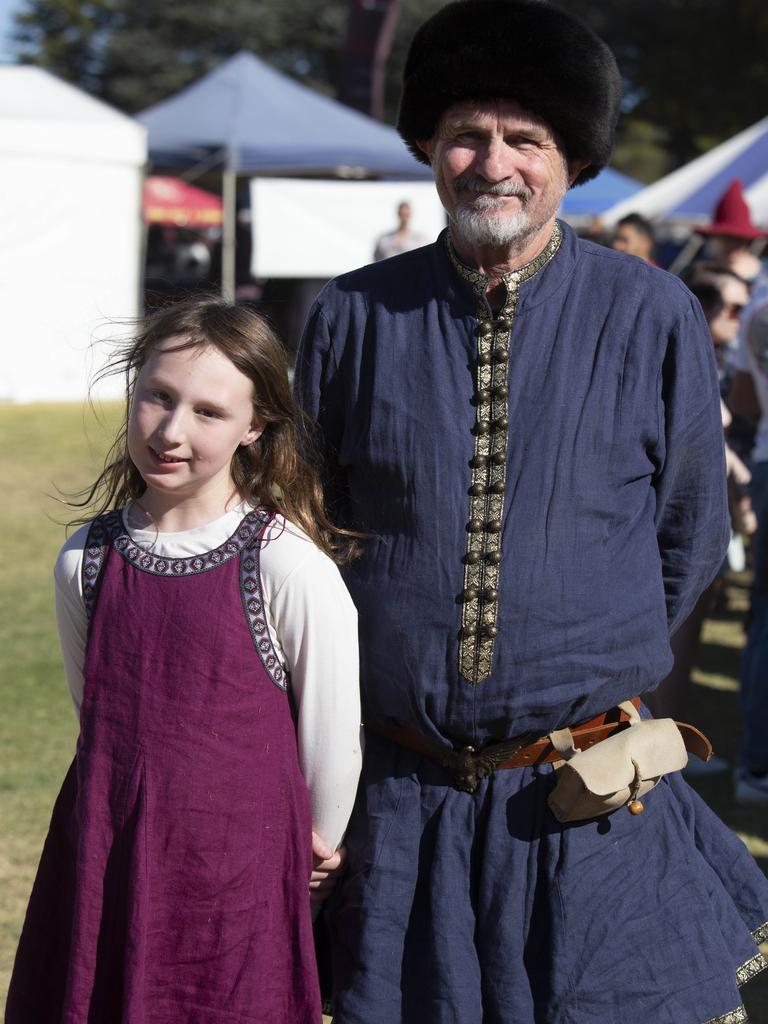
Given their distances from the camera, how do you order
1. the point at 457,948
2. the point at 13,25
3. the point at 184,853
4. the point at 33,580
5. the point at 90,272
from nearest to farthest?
the point at 184,853 < the point at 457,948 < the point at 33,580 < the point at 90,272 < the point at 13,25

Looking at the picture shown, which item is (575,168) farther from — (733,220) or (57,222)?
(57,222)

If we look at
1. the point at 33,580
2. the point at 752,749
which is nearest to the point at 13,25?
the point at 33,580

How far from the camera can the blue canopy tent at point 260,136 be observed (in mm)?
15672

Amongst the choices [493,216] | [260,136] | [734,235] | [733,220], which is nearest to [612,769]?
[493,216]

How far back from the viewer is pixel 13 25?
156 ft

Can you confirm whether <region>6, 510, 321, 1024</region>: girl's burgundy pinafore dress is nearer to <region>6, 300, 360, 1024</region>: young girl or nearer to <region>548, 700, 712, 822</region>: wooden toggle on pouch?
<region>6, 300, 360, 1024</region>: young girl

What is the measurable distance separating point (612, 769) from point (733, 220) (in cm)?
488

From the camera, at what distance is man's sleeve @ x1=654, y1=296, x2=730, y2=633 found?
2.33m

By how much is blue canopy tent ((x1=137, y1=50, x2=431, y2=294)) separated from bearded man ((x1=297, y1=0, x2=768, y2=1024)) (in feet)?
44.6

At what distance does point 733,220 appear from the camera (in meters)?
6.58

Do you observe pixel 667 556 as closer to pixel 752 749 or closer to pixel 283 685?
pixel 283 685

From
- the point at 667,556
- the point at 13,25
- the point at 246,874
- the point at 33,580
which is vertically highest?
the point at 13,25

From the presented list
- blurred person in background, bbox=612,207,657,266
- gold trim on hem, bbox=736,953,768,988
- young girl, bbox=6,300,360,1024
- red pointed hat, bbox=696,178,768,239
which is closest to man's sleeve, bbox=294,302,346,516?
young girl, bbox=6,300,360,1024

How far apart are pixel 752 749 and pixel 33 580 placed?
4.51 meters
